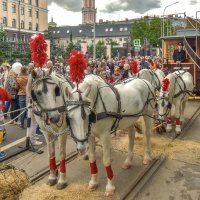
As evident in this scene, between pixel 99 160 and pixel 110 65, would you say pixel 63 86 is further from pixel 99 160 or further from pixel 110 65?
pixel 110 65

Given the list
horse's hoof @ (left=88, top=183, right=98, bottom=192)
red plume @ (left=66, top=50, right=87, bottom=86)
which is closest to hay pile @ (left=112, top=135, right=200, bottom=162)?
horse's hoof @ (left=88, top=183, right=98, bottom=192)

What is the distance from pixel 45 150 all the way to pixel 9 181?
→ 341cm

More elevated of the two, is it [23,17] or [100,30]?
[100,30]

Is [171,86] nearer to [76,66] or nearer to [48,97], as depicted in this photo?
[76,66]

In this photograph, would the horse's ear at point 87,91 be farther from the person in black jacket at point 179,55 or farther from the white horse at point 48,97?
the person in black jacket at point 179,55

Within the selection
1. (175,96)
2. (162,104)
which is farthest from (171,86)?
(162,104)

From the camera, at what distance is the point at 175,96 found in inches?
371

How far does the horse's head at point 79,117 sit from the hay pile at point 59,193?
43.5 inches

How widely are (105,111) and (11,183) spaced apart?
6.03 ft

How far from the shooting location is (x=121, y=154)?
25.0 ft

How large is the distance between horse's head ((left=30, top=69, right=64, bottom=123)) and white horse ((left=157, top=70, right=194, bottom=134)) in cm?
408

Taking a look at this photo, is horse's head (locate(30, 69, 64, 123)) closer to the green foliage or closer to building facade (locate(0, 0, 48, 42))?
the green foliage

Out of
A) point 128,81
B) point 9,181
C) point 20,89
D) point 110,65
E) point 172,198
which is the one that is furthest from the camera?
point 110,65

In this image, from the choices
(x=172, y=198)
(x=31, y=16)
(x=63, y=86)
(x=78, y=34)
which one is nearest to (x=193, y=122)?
(x=172, y=198)
